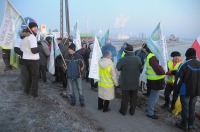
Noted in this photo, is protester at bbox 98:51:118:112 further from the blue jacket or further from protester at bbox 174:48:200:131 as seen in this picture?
protester at bbox 174:48:200:131

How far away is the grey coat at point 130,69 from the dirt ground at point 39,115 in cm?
135

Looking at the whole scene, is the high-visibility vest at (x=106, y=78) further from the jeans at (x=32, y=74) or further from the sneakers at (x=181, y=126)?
the sneakers at (x=181, y=126)

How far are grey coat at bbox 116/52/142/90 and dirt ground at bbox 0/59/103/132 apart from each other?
1.35m

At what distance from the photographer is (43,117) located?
5234 mm

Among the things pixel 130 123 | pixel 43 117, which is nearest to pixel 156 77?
pixel 130 123

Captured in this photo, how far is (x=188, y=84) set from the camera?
520 centimetres

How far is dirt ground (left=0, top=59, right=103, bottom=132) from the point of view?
4.78 m

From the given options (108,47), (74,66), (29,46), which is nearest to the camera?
(29,46)

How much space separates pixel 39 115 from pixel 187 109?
3635mm

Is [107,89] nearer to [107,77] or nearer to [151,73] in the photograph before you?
[107,77]

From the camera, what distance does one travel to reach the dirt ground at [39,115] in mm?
4781

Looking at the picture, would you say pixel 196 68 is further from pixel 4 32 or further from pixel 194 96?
pixel 4 32

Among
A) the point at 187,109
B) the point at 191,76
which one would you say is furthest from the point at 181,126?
the point at 191,76

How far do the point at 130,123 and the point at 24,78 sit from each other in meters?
3.40
